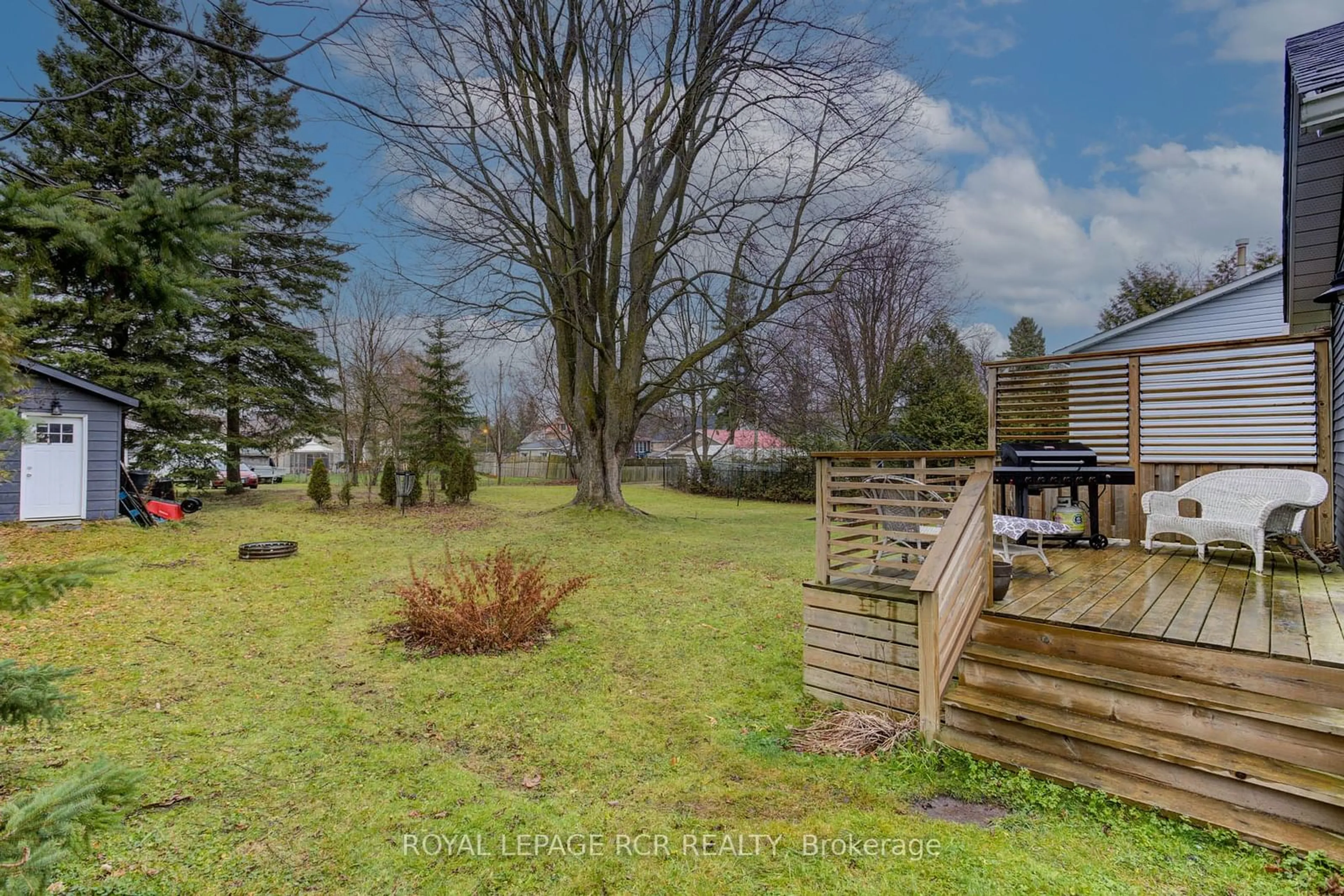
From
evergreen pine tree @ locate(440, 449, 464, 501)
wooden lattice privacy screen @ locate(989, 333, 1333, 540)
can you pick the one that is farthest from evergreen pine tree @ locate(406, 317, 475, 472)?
wooden lattice privacy screen @ locate(989, 333, 1333, 540)

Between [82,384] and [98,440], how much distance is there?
1.09 metres

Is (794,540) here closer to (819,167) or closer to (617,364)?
(617,364)

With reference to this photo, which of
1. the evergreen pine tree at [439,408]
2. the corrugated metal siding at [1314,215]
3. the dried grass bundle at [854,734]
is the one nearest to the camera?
the dried grass bundle at [854,734]

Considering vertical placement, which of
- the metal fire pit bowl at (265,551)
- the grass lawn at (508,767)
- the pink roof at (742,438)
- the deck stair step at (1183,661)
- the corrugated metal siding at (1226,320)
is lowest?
the grass lawn at (508,767)

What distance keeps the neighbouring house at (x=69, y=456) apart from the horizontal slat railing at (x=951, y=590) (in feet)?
46.4

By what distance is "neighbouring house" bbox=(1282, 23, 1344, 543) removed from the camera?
3.18 meters

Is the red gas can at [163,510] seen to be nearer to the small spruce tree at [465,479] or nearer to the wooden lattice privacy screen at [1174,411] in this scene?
the small spruce tree at [465,479]

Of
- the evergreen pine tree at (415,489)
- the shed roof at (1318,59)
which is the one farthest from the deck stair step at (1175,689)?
the evergreen pine tree at (415,489)

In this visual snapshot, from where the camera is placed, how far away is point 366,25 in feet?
16.1

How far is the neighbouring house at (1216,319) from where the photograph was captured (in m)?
11.5

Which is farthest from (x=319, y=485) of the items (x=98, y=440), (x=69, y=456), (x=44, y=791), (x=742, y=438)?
(x=742, y=438)

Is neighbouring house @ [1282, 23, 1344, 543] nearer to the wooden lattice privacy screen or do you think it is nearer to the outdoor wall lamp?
the wooden lattice privacy screen

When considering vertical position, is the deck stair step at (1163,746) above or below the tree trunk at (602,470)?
below

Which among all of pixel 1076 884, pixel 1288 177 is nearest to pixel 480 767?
pixel 1076 884
